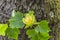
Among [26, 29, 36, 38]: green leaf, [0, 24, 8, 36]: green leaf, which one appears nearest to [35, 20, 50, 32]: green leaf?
[26, 29, 36, 38]: green leaf

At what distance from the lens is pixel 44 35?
1.25 m

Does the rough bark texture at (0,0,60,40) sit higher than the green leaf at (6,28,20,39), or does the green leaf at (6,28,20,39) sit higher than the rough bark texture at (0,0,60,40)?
the rough bark texture at (0,0,60,40)

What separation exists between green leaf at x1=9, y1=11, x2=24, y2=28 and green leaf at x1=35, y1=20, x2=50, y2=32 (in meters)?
0.08

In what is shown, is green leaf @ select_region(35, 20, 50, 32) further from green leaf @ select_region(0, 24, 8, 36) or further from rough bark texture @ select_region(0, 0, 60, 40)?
green leaf @ select_region(0, 24, 8, 36)

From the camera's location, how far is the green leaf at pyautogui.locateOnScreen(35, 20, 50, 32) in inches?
48.6

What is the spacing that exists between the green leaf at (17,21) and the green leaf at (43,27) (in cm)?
8

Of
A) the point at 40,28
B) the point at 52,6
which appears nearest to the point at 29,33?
the point at 40,28

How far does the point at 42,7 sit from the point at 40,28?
0.12 meters

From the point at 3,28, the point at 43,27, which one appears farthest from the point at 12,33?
the point at 43,27

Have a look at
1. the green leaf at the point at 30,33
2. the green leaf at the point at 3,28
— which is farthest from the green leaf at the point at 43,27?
the green leaf at the point at 3,28

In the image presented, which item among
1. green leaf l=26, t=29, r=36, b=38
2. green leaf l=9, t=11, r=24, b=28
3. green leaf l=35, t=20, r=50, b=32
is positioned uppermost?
green leaf l=9, t=11, r=24, b=28

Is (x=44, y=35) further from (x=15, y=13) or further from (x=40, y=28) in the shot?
(x=15, y=13)

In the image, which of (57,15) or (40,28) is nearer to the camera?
(40,28)

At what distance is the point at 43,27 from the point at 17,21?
13cm
